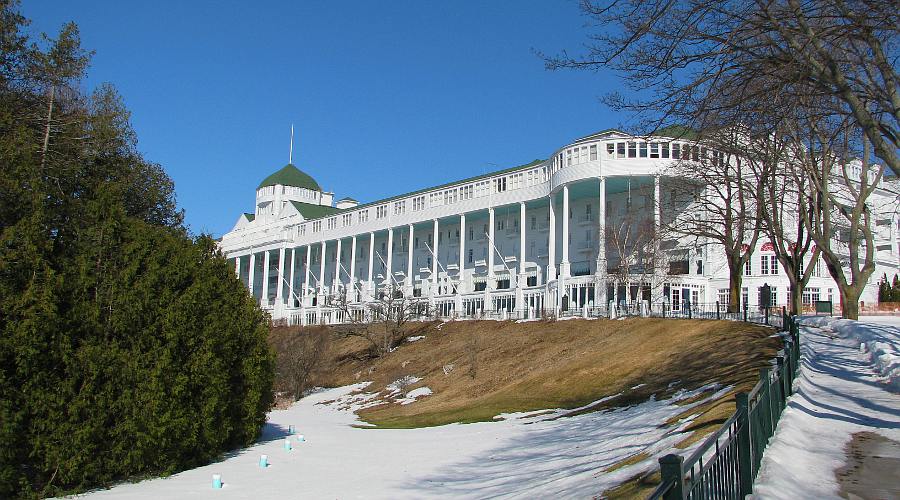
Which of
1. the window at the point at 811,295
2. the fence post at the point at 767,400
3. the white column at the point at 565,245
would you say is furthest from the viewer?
the window at the point at 811,295

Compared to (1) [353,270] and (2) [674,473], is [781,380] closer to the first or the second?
(2) [674,473]

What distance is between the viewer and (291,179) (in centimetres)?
10262

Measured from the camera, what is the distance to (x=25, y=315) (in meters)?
17.5

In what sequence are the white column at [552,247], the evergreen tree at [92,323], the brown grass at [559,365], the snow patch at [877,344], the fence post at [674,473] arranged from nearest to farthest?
the fence post at [674,473] < the snow patch at [877,344] < the evergreen tree at [92,323] < the brown grass at [559,365] < the white column at [552,247]

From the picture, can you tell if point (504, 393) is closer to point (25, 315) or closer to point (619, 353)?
point (619, 353)

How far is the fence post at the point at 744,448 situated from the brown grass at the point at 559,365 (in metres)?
6.70

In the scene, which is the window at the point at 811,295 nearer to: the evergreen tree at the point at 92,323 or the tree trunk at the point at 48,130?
the evergreen tree at the point at 92,323

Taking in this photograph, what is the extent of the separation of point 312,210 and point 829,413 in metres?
87.7

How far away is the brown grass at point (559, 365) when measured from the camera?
26.6 metres

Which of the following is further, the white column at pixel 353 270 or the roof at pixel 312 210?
the roof at pixel 312 210

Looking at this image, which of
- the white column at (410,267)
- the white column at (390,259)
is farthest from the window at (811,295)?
the white column at (390,259)

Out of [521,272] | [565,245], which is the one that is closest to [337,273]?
[521,272]

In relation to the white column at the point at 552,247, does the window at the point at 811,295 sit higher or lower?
lower

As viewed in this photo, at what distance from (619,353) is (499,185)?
35.7m
